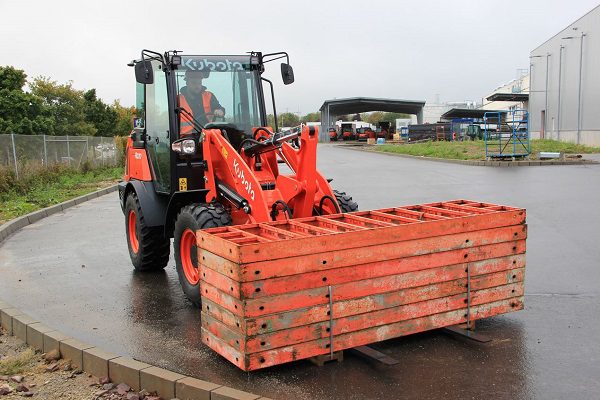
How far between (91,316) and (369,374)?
3.49m

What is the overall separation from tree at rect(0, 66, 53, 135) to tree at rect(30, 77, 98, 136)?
1420cm

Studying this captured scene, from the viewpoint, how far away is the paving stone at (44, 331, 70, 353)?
5.98 meters

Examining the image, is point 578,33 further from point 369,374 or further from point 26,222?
point 369,374

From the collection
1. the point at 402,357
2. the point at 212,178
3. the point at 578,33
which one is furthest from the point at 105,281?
the point at 578,33

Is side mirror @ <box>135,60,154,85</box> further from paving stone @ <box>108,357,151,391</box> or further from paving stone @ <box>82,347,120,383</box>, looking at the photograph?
paving stone @ <box>108,357,151,391</box>

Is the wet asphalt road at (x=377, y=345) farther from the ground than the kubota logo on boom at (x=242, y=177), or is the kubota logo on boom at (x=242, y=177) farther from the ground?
the kubota logo on boom at (x=242, y=177)

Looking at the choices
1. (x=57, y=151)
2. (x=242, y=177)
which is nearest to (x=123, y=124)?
(x=57, y=151)

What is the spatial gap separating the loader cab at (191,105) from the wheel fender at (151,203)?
0.42ft

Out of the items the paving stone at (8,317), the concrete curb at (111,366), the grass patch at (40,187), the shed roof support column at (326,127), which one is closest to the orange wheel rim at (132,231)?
the concrete curb at (111,366)

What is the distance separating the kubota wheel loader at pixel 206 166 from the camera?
698 cm

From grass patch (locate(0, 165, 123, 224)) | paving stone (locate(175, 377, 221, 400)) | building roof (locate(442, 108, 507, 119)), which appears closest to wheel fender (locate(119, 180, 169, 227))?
paving stone (locate(175, 377, 221, 400))

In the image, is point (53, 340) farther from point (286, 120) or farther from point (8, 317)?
point (286, 120)

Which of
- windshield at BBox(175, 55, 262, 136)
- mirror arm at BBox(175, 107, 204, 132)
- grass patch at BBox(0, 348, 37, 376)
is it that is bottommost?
grass patch at BBox(0, 348, 37, 376)

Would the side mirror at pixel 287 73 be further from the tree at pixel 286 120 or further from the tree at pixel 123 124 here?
the tree at pixel 123 124
